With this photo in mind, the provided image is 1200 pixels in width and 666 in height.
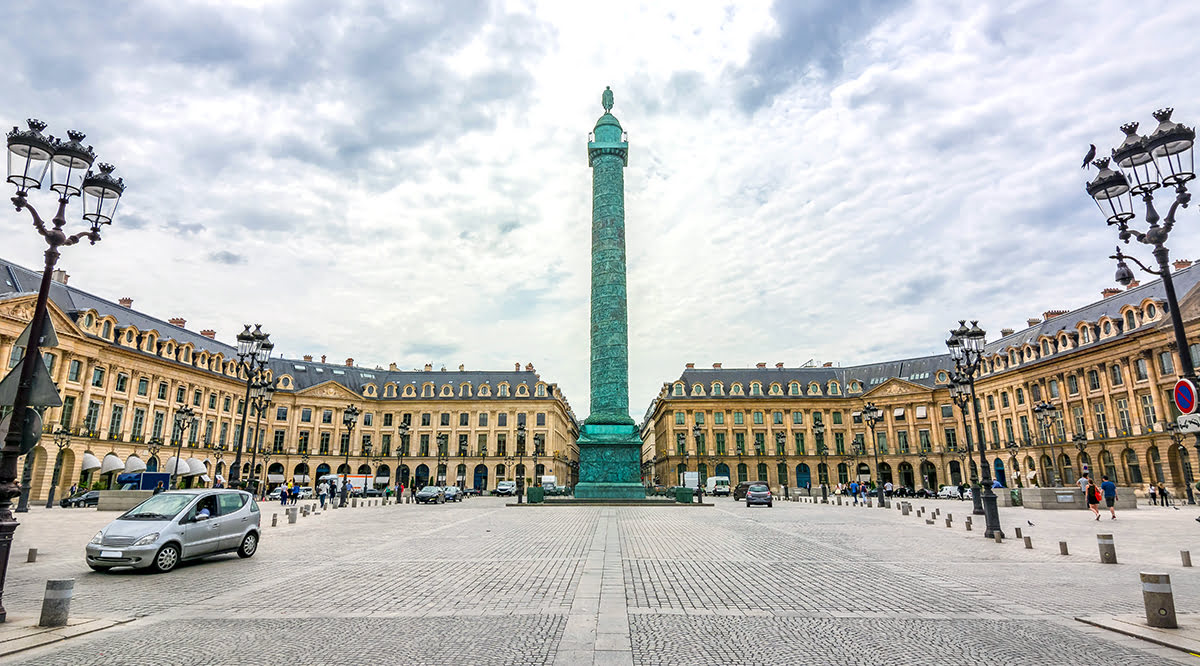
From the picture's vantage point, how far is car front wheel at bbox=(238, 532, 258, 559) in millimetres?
13455

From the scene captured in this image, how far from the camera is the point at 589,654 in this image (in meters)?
5.92

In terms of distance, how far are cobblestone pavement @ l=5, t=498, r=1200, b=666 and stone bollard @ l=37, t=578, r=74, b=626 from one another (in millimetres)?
634

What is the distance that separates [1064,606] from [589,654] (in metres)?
6.64

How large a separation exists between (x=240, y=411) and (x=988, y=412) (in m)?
80.1

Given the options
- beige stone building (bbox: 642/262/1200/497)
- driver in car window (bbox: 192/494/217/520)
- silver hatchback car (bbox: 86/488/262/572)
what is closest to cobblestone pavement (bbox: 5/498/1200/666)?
silver hatchback car (bbox: 86/488/262/572)

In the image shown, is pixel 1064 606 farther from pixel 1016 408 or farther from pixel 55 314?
pixel 1016 408

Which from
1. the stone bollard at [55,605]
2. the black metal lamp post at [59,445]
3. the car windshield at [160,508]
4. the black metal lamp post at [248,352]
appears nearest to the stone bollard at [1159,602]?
the stone bollard at [55,605]

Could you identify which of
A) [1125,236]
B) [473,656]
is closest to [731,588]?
[473,656]

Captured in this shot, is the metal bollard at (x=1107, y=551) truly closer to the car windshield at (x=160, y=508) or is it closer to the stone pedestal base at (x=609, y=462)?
the car windshield at (x=160, y=508)

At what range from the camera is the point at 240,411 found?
6756 centimetres

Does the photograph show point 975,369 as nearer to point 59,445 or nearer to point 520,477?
point 520,477

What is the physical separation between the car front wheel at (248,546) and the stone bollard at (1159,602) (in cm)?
674

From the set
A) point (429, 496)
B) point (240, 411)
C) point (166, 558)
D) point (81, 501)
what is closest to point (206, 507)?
point (166, 558)

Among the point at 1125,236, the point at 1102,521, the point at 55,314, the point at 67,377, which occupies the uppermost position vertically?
the point at 55,314
